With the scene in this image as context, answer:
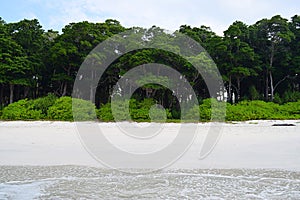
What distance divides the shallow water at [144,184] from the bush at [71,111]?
506 inches

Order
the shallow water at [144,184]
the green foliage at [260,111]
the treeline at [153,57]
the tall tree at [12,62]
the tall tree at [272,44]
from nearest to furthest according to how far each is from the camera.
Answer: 1. the shallow water at [144,184]
2. the green foliage at [260,111]
3. the tall tree at [12,62]
4. the treeline at [153,57]
5. the tall tree at [272,44]

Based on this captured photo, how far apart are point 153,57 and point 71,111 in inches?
253

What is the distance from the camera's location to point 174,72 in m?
23.4

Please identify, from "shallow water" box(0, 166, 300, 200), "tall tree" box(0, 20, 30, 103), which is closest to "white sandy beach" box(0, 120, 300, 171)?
"shallow water" box(0, 166, 300, 200)

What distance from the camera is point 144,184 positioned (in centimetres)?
580

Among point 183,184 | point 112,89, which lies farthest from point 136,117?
point 183,184

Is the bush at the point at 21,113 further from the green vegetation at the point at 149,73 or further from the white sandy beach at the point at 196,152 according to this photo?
the white sandy beach at the point at 196,152

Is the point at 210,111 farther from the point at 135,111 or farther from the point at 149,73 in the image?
the point at 149,73

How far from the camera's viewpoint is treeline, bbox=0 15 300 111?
933 inches

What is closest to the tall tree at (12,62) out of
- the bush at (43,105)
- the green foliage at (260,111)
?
the bush at (43,105)

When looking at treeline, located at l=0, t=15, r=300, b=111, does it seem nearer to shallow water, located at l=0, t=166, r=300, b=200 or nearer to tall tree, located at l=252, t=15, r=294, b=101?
tall tree, located at l=252, t=15, r=294, b=101

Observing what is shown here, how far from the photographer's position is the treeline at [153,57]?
2369 centimetres

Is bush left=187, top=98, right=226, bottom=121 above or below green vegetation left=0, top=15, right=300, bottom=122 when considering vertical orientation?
below

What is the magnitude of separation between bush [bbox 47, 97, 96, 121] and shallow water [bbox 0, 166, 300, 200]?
42.1 ft
